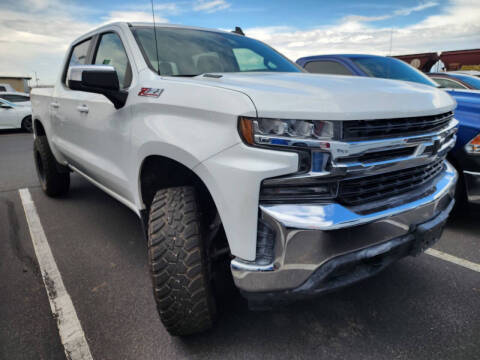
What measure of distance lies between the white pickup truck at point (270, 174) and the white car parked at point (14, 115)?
11.8 meters

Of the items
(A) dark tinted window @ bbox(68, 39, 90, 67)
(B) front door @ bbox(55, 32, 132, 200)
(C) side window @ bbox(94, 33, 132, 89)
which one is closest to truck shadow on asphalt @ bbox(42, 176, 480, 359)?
(B) front door @ bbox(55, 32, 132, 200)

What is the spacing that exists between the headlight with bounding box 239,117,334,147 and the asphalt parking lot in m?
1.08

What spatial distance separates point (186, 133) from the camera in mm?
1683

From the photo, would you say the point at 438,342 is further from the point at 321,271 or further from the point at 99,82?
the point at 99,82

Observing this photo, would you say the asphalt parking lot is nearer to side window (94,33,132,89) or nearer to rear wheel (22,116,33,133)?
side window (94,33,132,89)

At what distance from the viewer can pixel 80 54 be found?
3402 mm

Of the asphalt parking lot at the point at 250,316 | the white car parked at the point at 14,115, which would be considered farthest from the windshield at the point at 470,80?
the white car parked at the point at 14,115

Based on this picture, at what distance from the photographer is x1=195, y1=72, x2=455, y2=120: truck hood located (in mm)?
1411

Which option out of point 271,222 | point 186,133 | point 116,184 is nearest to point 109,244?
point 116,184

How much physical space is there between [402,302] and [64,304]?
2035 millimetres

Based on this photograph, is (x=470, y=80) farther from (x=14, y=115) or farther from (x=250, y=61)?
(x=14, y=115)

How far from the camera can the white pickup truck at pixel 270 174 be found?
1.42m

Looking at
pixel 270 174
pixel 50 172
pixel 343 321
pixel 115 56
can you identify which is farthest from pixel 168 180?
pixel 50 172

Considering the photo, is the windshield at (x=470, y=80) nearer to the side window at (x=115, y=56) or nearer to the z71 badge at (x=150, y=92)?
the side window at (x=115, y=56)
